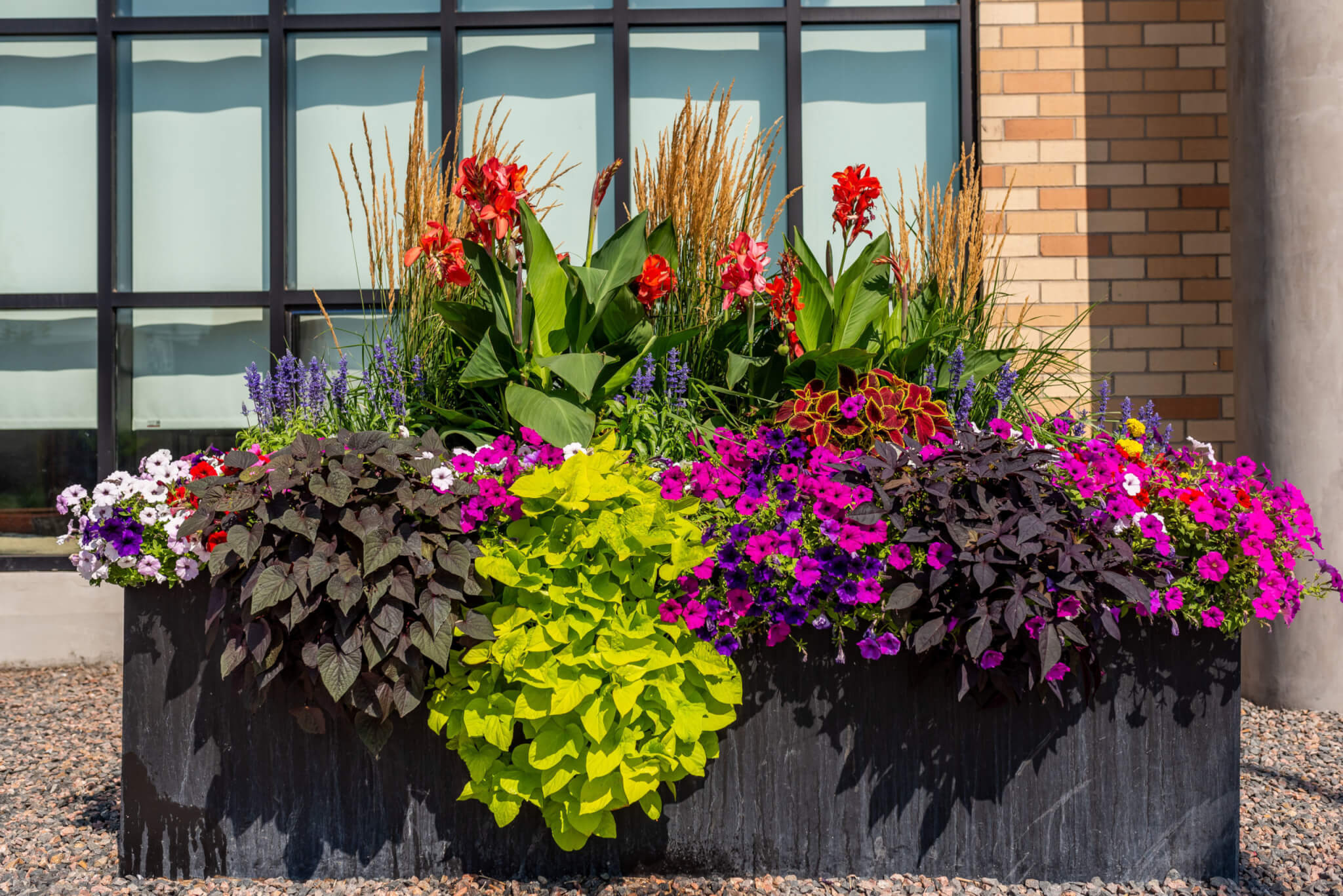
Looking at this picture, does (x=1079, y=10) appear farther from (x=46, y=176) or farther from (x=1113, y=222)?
(x=46, y=176)

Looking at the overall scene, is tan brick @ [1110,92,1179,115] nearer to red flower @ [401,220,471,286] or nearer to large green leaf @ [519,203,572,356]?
large green leaf @ [519,203,572,356]

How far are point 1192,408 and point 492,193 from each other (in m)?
2.79

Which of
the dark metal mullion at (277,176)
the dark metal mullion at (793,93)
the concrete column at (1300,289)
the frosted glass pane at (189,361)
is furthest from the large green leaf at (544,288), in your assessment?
the concrete column at (1300,289)

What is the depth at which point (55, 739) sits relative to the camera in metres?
2.82

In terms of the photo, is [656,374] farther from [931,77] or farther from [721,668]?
[931,77]

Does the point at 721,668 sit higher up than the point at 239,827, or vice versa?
the point at 721,668

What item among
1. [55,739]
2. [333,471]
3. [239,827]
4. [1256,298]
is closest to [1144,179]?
[1256,298]

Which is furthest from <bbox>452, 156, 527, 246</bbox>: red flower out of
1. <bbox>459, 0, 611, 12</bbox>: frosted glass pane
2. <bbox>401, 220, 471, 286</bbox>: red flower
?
<bbox>459, 0, 611, 12</bbox>: frosted glass pane

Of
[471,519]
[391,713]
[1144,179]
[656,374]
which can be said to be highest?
[1144,179]

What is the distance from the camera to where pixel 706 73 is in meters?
3.78

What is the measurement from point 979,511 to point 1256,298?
197 cm

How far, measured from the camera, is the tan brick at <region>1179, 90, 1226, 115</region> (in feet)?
11.4

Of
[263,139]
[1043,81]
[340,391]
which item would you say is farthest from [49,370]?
[1043,81]

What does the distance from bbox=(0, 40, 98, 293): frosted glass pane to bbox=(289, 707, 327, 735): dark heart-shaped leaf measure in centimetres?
291
